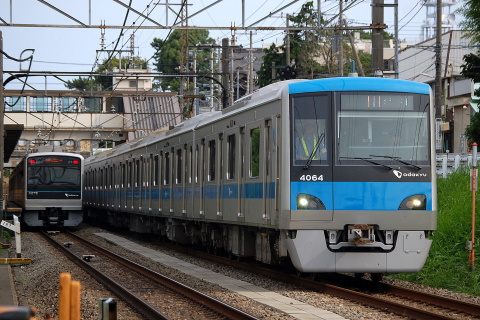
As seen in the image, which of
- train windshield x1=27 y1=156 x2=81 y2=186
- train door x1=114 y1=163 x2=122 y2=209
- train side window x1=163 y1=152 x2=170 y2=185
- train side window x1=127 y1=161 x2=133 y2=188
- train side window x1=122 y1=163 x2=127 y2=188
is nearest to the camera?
train side window x1=163 y1=152 x2=170 y2=185

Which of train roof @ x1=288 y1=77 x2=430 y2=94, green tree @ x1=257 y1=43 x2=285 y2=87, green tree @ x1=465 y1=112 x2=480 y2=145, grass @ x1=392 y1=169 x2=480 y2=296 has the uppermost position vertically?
green tree @ x1=257 y1=43 x2=285 y2=87

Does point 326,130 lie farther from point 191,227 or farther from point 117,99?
point 117,99

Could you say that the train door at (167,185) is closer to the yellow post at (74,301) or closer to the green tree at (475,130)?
the green tree at (475,130)

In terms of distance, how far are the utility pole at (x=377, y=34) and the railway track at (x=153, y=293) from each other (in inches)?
247

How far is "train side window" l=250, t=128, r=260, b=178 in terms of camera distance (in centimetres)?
1429

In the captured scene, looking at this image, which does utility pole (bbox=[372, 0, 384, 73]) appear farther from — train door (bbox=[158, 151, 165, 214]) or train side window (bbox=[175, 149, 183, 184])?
train door (bbox=[158, 151, 165, 214])

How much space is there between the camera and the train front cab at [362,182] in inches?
489

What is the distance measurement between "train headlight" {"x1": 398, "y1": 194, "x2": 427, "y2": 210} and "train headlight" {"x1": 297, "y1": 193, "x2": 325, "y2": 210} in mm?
1102

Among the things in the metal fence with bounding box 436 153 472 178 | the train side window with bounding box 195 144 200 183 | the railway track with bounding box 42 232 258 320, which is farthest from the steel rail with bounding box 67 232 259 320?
the metal fence with bounding box 436 153 472 178

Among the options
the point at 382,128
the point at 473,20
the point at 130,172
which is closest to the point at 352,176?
the point at 382,128

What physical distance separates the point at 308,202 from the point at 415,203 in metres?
1.47

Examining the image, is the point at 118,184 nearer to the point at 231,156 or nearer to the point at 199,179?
the point at 199,179

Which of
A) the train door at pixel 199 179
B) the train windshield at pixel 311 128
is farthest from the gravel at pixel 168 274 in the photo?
the train windshield at pixel 311 128

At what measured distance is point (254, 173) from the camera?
14562mm
